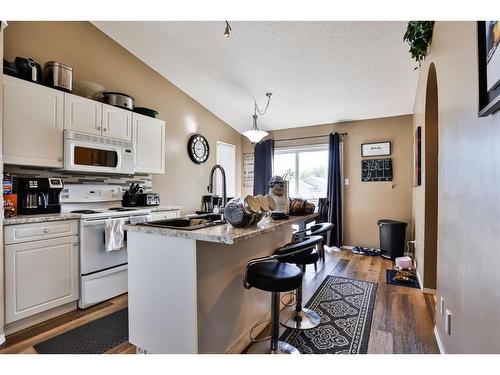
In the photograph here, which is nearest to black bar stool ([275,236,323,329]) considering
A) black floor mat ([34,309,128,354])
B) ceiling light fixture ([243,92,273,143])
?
black floor mat ([34,309,128,354])

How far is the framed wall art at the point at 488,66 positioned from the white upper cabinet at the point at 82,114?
10.5 ft

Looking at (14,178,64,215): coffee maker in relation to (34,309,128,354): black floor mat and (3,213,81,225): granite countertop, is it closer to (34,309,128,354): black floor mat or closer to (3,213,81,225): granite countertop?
(3,213,81,225): granite countertop

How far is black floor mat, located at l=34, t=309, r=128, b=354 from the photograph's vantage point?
180 cm

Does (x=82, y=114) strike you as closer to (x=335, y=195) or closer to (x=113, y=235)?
(x=113, y=235)

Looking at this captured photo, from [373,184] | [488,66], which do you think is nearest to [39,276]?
[488,66]

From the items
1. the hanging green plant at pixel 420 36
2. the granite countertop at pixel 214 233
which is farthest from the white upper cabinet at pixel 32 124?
the hanging green plant at pixel 420 36

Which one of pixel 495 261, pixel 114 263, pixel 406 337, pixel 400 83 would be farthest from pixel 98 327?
pixel 400 83

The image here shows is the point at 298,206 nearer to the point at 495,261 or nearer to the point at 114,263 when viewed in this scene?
the point at 495,261

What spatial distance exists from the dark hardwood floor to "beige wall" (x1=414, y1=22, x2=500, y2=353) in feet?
0.73

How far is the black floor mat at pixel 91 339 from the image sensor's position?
71.0 inches

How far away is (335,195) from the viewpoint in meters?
4.70

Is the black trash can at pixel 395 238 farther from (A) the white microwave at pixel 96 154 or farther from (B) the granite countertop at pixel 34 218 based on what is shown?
(B) the granite countertop at pixel 34 218

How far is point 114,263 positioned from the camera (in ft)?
8.73

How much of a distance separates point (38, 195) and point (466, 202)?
3381mm
